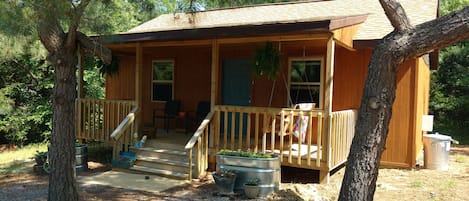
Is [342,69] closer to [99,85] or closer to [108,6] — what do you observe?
[108,6]

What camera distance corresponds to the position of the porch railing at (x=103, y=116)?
8.23 meters

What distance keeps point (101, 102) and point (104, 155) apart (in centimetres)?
147

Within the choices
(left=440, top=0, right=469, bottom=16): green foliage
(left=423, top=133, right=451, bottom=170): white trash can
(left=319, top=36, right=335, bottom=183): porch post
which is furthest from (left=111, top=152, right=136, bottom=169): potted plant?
(left=440, top=0, right=469, bottom=16): green foliage

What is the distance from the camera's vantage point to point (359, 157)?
3.96 m

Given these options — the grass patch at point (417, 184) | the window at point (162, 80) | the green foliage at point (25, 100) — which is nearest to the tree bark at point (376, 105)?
the grass patch at point (417, 184)

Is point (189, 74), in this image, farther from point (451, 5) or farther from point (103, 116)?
point (451, 5)

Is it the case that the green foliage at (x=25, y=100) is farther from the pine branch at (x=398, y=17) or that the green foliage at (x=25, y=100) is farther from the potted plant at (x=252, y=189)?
the pine branch at (x=398, y=17)

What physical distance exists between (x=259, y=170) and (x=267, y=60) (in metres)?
2.15

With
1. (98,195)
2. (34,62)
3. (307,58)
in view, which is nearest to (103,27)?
(98,195)

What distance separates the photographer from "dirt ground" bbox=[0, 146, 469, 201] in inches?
220

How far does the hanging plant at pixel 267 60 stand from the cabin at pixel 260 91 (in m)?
0.02

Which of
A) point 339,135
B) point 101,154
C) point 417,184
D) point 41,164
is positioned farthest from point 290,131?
point 101,154

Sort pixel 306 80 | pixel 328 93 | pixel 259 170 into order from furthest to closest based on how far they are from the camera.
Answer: pixel 306 80
pixel 328 93
pixel 259 170

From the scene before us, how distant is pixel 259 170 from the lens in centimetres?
563
